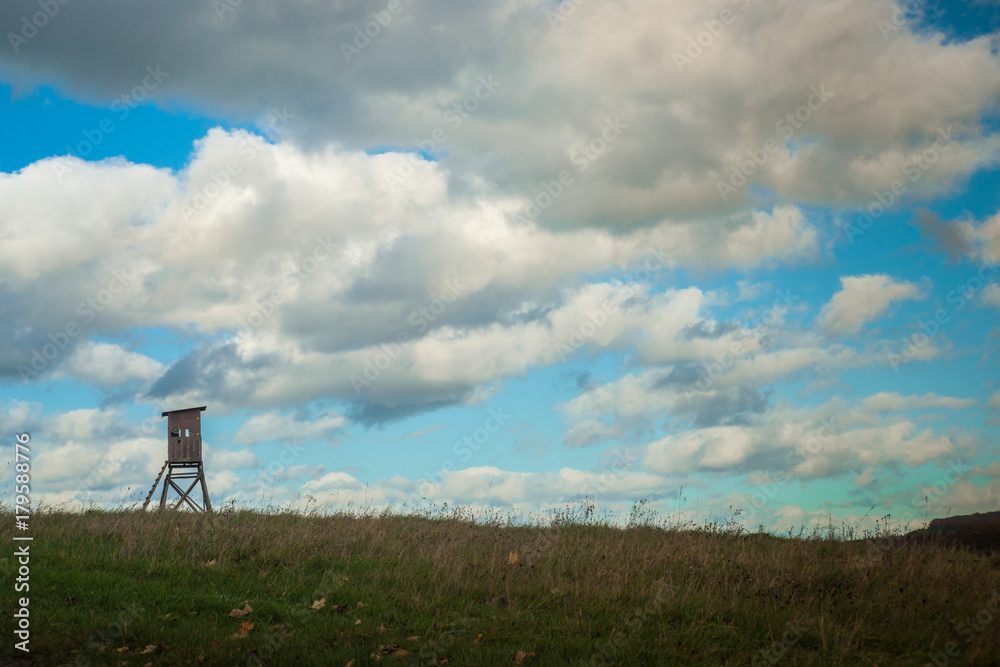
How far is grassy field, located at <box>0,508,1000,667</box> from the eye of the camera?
8.13 metres

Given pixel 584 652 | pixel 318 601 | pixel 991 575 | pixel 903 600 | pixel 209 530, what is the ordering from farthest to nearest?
pixel 209 530
pixel 991 575
pixel 903 600
pixel 318 601
pixel 584 652

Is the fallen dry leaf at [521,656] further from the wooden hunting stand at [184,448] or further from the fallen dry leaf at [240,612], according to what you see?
the wooden hunting stand at [184,448]

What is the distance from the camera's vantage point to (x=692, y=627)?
8.91m

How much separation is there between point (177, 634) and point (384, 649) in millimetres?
2827

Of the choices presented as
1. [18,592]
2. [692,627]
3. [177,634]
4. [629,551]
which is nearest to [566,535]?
[629,551]

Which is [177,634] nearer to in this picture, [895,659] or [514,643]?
[514,643]

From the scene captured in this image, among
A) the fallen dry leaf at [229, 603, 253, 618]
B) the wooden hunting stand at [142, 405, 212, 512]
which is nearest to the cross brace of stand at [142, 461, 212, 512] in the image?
the wooden hunting stand at [142, 405, 212, 512]

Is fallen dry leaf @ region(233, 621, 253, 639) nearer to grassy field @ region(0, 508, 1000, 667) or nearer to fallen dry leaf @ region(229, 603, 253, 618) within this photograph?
grassy field @ region(0, 508, 1000, 667)

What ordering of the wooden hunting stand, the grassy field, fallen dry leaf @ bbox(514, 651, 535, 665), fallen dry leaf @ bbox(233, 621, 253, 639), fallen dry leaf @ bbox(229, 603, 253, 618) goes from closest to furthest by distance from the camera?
fallen dry leaf @ bbox(514, 651, 535, 665) → the grassy field → fallen dry leaf @ bbox(233, 621, 253, 639) → fallen dry leaf @ bbox(229, 603, 253, 618) → the wooden hunting stand

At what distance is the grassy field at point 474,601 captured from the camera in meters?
8.13

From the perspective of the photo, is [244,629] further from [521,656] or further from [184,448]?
[184,448]

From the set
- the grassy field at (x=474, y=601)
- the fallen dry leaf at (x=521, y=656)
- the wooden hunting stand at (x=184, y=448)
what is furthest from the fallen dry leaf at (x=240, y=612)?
the wooden hunting stand at (x=184, y=448)

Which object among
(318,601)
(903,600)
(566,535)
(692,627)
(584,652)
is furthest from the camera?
(566,535)

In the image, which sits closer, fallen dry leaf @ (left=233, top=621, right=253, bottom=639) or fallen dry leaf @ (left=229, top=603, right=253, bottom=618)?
fallen dry leaf @ (left=233, top=621, right=253, bottom=639)
